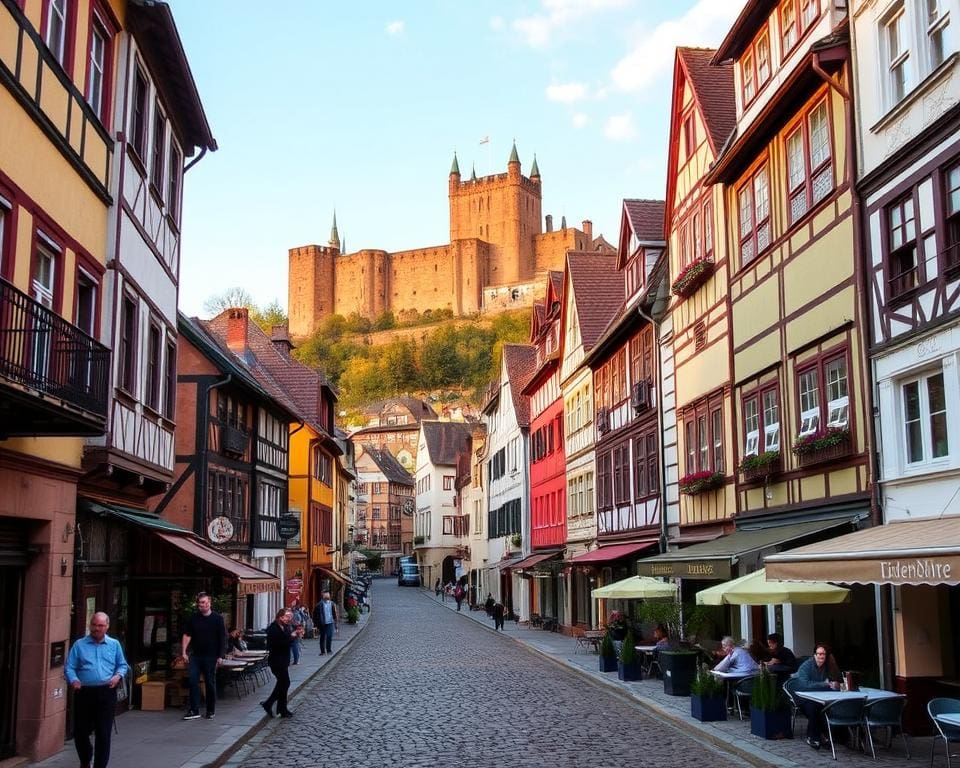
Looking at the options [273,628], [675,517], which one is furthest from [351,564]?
[273,628]

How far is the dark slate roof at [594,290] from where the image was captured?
3519cm

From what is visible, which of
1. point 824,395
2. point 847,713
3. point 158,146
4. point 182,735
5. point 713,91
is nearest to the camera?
point 847,713

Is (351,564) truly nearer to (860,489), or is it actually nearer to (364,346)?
(860,489)

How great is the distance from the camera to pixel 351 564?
68500 millimetres

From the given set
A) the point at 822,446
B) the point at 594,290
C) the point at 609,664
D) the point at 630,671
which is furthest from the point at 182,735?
the point at 594,290

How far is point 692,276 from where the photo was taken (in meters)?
22.5

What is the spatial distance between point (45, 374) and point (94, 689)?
2965 mm

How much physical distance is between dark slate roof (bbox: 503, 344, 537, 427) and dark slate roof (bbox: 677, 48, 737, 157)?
23395 mm

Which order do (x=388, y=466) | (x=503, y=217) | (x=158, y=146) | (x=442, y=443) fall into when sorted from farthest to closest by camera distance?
(x=503, y=217), (x=388, y=466), (x=442, y=443), (x=158, y=146)

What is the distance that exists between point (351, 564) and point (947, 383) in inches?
2285

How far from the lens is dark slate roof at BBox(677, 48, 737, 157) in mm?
22656

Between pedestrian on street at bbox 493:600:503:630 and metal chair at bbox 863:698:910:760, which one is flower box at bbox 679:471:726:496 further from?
pedestrian on street at bbox 493:600:503:630

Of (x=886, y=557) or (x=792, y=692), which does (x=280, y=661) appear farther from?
(x=886, y=557)

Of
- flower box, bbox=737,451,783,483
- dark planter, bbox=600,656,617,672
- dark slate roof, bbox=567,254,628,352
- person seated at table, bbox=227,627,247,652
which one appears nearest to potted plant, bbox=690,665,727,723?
flower box, bbox=737,451,783,483
